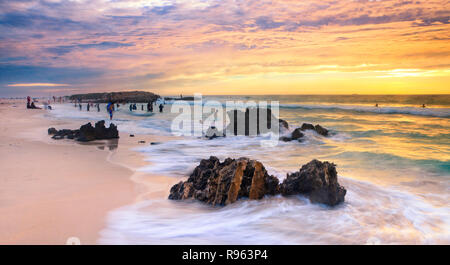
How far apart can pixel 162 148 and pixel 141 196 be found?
21.5 ft

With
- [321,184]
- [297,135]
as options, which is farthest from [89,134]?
[321,184]

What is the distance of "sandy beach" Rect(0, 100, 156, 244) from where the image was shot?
13.2ft

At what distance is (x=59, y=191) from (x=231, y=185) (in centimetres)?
342

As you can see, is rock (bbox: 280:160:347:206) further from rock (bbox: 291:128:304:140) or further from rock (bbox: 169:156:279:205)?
rock (bbox: 291:128:304:140)

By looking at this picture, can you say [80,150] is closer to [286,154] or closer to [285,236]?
[286,154]

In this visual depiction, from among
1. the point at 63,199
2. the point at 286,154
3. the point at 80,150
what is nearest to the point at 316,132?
the point at 286,154

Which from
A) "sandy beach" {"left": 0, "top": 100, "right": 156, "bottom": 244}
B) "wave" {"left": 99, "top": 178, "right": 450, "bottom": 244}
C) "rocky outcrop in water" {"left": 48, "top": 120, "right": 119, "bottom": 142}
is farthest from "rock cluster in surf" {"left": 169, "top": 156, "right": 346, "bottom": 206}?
"rocky outcrop in water" {"left": 48, "top": 120, "right": 119, "bottom": 142}

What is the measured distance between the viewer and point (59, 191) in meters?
5.76

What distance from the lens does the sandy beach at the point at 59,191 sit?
13.2ft

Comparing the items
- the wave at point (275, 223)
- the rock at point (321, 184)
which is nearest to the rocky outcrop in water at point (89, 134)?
the wave at point (275, 223)

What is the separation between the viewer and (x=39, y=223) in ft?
13.8

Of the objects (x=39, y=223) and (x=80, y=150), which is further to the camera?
(x=80, y=150)

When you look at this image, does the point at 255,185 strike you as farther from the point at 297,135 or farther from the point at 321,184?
the point at 297,135

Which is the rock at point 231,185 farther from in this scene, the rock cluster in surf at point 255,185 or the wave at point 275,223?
the wave at point 275,223
